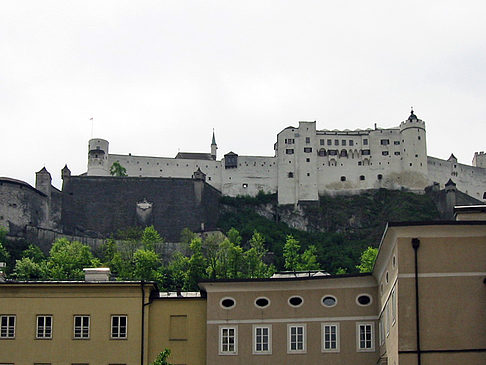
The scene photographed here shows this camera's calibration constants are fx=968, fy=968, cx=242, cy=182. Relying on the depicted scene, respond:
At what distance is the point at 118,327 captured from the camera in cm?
4522

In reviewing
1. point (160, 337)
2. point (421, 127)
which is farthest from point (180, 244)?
point (160, 337)

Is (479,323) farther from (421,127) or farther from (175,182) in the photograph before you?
(421,127)

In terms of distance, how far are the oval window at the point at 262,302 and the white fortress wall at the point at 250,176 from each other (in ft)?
321

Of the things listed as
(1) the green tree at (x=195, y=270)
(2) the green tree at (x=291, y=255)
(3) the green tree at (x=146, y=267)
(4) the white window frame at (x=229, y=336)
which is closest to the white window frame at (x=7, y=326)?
(4) the white window frame at (x=229, y=336)

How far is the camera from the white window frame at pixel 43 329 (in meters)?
45.1

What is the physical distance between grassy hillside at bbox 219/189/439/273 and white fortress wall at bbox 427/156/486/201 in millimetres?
7051

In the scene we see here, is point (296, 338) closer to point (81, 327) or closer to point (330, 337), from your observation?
point (330, 337)

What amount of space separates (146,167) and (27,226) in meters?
30.1

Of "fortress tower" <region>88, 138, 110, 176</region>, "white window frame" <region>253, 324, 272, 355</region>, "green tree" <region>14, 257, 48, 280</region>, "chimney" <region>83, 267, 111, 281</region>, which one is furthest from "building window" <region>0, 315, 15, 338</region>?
"fortress tower" <region>88, 138, 110, 176</region>

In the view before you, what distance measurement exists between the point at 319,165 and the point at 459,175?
2246 cm

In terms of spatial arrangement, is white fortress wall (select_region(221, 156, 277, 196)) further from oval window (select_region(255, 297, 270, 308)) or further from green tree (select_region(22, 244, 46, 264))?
oval window (select_region(255, 297, 270, 308))

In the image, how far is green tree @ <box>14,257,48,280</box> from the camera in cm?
9356

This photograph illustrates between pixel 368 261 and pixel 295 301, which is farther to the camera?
pixel 368 261

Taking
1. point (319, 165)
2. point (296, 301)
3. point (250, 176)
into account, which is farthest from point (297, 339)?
point (319, 165)
